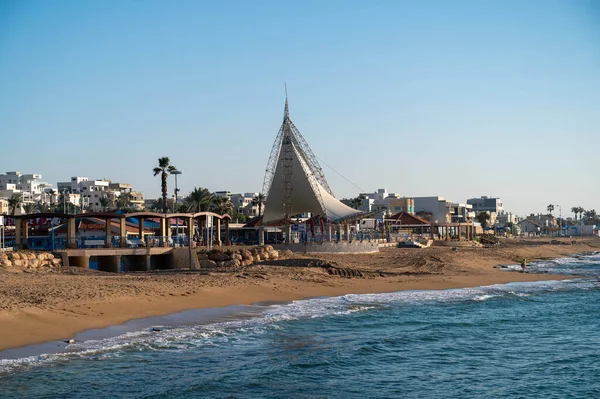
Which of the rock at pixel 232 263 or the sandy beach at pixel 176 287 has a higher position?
the rock at pixel 232 263

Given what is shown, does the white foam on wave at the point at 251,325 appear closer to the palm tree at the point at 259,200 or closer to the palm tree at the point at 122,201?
the palm tree at the point at 259,200

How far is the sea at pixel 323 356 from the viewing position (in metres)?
15.1

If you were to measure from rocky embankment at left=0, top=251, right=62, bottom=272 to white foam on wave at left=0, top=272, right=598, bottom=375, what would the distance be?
15.1 metres

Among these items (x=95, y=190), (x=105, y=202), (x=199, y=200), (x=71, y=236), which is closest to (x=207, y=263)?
(x=71, y=236)

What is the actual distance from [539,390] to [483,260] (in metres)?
45.1

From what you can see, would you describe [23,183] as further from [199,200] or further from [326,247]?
[326,247]

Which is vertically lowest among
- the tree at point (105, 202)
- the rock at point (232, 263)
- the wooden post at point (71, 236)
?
the rock at point (232, 263)

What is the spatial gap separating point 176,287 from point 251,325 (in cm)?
687

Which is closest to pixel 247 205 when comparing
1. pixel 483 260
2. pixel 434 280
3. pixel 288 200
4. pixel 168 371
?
pixel 288 200

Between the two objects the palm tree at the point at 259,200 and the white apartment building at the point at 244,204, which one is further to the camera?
the white apartment building at the point at 244,204

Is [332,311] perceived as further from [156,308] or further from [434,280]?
[434,280]

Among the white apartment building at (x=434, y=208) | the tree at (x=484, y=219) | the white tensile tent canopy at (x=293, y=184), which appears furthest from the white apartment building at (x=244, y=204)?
the white tensile tent canopy at (x=293, y=184)

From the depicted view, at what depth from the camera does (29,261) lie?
36.3 metres

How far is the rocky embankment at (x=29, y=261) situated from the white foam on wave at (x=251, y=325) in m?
15.1
